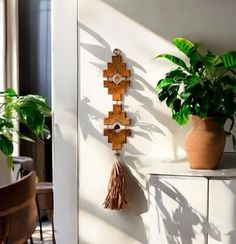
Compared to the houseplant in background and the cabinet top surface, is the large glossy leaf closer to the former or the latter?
the houseplant in background

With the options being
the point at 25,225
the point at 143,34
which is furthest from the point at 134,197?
the point at 25,225

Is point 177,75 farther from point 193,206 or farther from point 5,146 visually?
point 5,146

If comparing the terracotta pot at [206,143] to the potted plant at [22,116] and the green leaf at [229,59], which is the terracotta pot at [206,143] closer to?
the green leaf at [229,59]

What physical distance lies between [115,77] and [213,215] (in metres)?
0.95

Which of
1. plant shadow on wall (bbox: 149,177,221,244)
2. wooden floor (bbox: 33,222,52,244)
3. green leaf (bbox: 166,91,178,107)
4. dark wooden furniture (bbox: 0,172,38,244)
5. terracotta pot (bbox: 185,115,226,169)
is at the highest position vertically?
green leaf (bbox: 166,91,178,107)

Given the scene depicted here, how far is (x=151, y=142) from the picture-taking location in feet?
8.44

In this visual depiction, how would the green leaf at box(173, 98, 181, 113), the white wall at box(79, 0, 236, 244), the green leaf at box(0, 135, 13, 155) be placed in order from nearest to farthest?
the green leaf at box(0, 135, 13, 155) < the green leaf at box(173, 98, 181, 113) < the white wall at box(79, 0, 236, 244)

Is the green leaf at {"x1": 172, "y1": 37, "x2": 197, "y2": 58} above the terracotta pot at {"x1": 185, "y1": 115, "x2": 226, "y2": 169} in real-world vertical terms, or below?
above

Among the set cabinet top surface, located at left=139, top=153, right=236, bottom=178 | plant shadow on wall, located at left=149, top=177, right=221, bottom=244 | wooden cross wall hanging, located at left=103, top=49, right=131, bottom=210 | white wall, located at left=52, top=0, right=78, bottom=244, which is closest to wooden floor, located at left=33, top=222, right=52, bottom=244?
white wall, located at left=52, top=0, right=78, bottom=244

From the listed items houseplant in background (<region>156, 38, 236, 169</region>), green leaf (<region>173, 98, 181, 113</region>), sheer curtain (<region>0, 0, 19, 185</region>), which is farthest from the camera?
sheer curtain (<region>0, 0, 19, 185</region>)

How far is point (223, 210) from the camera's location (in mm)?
2197

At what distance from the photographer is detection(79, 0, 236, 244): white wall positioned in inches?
98.5

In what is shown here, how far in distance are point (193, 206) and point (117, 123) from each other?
0.67 metres

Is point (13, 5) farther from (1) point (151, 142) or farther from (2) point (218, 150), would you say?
(2) point (218, 150)
